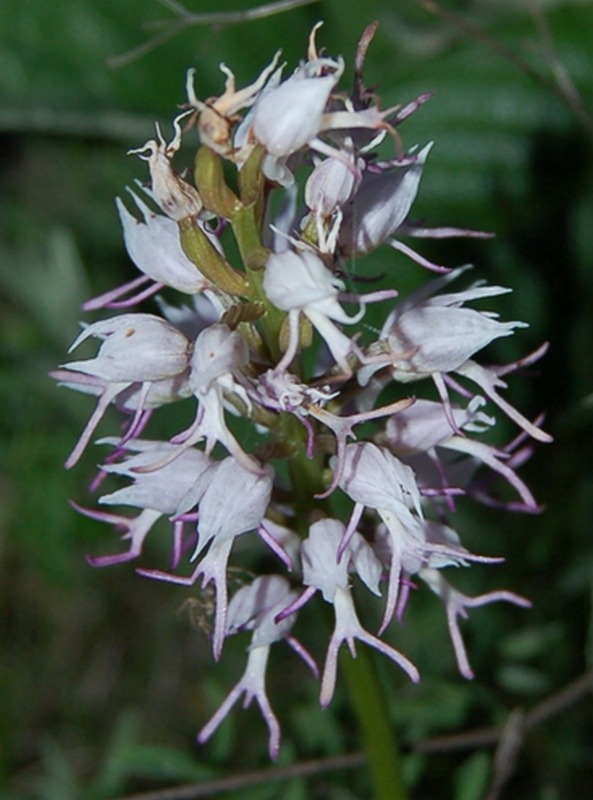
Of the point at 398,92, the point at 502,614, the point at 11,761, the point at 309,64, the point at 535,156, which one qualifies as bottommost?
the point at 11,761

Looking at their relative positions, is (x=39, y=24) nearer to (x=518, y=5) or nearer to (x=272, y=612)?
(x=518, y=5)

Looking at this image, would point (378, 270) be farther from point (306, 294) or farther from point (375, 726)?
point (306, 294)

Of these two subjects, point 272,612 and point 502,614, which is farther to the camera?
point 502,614

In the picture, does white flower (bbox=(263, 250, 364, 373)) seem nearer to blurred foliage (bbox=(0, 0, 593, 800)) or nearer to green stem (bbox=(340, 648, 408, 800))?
green stem (bbox=(340, 648, 408, 800))

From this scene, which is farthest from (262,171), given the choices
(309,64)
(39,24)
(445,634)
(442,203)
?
(39,24)

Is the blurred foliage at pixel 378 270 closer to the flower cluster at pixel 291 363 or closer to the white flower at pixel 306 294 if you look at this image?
the flower cluster at pixel 291 363

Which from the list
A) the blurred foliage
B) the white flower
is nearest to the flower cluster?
the white flower

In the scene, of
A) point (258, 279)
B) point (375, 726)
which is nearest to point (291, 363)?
point (258, 279)
